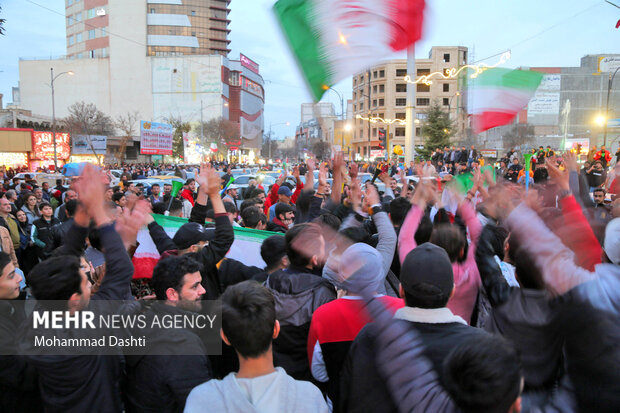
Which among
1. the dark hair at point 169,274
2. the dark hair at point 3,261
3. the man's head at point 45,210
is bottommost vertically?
the man's head at point 45,210

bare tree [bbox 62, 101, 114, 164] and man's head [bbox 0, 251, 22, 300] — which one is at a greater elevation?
bare tree [bbox 62, 101, 114, 164]

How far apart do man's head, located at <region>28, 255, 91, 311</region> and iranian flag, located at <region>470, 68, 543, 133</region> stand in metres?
2.62

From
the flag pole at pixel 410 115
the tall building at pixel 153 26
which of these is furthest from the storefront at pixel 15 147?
the tall building at pixel 153 26

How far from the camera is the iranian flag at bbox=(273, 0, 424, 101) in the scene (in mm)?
2340

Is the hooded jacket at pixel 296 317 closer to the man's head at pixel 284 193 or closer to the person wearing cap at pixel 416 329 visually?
the person wearing cap at pixel 416 329

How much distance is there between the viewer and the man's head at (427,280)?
206 cm

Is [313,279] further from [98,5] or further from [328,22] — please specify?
[98,5]

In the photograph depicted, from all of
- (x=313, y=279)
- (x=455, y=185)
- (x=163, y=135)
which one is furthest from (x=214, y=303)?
(x=163, y=135)

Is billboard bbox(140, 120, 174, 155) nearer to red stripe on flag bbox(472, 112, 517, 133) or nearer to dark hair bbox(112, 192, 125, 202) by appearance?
dark hair bbox(112, 192, 125, 202)

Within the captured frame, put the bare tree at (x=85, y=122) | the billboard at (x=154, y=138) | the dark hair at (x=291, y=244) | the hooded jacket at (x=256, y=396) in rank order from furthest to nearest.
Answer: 1. the bare tree at (x=85, y=122)
2. the billboard at (x=154, y=138)
3. the dark hair at (x=291, y=244)
4. the hooded jacket at (x=256, y=396)

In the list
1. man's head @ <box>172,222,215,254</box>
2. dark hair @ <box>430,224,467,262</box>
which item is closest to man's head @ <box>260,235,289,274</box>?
man's head @ <box>172,222,215,254</box>

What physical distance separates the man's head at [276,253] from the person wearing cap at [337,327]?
728 mm

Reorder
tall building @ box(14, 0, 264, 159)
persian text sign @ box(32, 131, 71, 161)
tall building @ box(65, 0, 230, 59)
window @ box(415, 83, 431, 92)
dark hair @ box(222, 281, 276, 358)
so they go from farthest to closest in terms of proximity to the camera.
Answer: tall building @ box(65, 0, 230, 59), tall building @ box(14, 0, 264, 159), window @ box(415, 83, 431, 92), persian text sign @ box(32, 131, 71, 161), dark hair @ box(222, 281, 276, 358)

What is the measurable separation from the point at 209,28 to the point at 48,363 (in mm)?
103495
